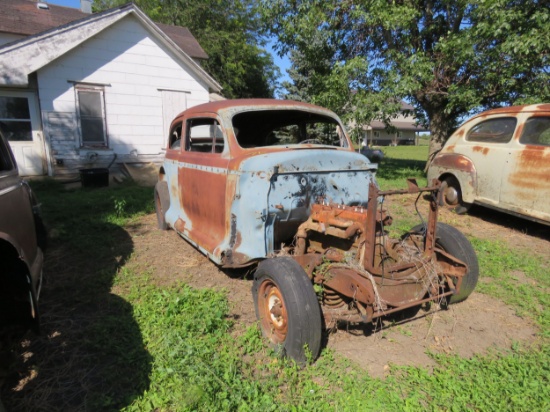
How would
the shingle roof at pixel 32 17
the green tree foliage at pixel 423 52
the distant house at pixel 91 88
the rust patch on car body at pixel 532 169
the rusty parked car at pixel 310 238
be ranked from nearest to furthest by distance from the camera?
the rusty parked car at pixel 310 238, the rust patch on car body at pixel 532 169, the green tree foliage at pixel 423 52, the distant house at pixel 91 88, the shingle roof at pixel 32 17

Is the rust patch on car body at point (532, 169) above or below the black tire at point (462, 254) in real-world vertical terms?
above

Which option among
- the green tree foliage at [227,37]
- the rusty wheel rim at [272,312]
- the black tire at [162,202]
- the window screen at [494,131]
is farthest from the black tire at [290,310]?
the green tree foliage at [227,37]

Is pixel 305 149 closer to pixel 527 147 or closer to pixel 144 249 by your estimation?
pixel 144 249

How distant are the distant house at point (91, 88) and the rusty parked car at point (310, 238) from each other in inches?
300

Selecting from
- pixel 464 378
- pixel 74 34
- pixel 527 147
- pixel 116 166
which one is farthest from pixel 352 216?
pixel 74 34

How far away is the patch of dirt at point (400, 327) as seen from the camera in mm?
2859

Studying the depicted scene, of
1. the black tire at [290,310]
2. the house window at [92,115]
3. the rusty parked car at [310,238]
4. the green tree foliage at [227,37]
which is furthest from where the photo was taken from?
the green tree foliage at [227,37]

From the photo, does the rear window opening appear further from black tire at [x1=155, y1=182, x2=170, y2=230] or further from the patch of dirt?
the patch of dirt

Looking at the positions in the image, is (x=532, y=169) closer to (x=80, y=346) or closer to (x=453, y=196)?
(x=453, y=196)

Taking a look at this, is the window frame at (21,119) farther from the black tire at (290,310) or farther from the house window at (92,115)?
the black tire at (290,310)

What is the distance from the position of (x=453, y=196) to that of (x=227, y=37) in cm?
2210

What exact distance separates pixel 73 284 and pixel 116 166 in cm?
798

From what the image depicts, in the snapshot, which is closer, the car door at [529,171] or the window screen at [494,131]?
the car door at [529,171]

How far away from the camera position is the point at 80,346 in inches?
112
